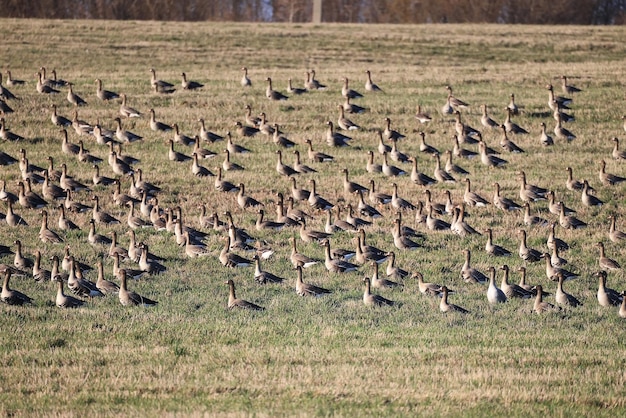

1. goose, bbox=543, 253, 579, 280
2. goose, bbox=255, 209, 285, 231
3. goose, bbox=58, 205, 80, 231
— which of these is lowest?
goose, bbox=255, 209, 285, 231

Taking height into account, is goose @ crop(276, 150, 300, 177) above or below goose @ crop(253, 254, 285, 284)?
below

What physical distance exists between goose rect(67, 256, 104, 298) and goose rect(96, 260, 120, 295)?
96mm

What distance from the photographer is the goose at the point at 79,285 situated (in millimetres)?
18672

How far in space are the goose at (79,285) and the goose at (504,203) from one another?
35.7 ft

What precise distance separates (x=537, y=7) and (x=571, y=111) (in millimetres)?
44515

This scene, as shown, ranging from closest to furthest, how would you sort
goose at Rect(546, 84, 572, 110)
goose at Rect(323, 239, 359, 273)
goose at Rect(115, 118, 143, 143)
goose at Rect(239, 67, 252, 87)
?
goose at Rect(323, 239, 359, 273) < goose at Rect(115, 118, 143, 143) < goose at Rect(546, 84, 572, 110) < goose at Rect(239, 67, 252, 87)

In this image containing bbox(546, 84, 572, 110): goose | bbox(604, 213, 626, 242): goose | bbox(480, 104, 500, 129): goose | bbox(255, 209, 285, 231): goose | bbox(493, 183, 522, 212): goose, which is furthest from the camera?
bbox(546, 84, 572, 110): goose

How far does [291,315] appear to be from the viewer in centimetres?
1756

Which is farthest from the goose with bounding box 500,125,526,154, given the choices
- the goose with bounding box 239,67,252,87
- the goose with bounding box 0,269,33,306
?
the goose with bounding box 0,269,33,306

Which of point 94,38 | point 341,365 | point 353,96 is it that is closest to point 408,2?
point 94,38

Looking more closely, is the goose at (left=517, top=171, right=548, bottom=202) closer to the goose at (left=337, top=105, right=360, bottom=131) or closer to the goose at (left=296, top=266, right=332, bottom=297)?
the goose at (left=337, top=105, right=360, bottom=131)

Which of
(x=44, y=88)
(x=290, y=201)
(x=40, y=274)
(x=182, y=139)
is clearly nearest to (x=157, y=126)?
(x=182, y=139)

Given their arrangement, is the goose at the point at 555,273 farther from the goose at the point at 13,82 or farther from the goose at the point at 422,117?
the goose at the point at 13,82

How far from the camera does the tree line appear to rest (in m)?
75.8
